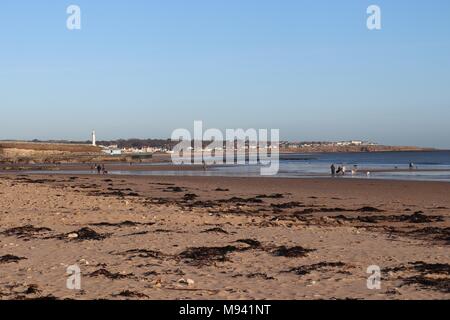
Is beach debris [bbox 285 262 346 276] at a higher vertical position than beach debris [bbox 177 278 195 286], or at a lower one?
lower

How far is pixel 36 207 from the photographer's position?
18.0m

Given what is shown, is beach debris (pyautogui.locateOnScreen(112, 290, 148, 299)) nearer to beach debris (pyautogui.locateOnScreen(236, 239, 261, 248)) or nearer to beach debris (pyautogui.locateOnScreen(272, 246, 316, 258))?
beach debris (pyautogui.locateOnScreen(272, 246, 316, 258))

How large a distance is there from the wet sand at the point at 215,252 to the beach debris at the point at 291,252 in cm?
3

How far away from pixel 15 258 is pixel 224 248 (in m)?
3.67

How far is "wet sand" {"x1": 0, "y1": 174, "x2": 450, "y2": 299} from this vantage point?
7.73 meters

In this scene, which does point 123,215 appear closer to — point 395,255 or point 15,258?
point 15,258

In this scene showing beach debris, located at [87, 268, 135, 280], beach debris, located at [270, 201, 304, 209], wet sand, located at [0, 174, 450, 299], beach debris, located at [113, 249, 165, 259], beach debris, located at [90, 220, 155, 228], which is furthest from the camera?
beach debris, located at [270, 201, 304, 209]

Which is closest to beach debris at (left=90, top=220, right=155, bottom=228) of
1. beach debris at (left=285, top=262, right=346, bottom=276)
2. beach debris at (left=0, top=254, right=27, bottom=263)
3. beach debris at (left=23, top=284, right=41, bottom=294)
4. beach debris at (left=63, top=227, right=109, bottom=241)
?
beach debris at (left=63, top=227, right=109, bottom=241)

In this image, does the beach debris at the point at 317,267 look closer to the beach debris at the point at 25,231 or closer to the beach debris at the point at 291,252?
the beach debris at the point at 291,252

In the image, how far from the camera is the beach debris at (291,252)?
10.1 meters

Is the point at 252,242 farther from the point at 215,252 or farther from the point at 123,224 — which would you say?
the point at 123,224

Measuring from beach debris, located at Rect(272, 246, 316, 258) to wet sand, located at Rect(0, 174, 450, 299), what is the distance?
26 millimetres
